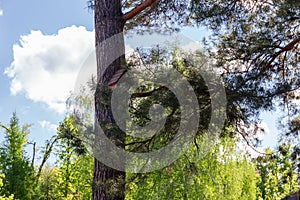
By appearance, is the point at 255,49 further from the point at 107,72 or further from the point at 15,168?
the point at 15,168

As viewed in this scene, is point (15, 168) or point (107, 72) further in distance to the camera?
point (15, 168)

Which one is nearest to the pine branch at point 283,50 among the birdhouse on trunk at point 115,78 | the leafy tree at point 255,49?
the leafy tree at point 255,49

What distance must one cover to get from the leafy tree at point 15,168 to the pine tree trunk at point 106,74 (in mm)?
4487

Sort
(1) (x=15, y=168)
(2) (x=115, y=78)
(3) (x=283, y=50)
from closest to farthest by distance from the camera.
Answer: (2) (x=115, y=78) < (3) (x=283, y=50) < (1) (x=15, y=168)

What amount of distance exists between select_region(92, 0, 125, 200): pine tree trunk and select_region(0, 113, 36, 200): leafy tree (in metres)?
4.49

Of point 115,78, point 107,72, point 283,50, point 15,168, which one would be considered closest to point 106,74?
point 107,72

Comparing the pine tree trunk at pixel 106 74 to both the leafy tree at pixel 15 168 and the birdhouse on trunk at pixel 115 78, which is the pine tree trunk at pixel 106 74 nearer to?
the birdhouse on trunk at pixel 115 78

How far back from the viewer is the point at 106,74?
4023mm

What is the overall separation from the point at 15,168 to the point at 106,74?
4683 millimetres

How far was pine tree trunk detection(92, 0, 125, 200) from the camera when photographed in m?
Answer: 3.62

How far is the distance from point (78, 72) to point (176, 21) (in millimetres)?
1498

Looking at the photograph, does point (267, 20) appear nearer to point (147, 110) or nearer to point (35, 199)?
point (147, 110)

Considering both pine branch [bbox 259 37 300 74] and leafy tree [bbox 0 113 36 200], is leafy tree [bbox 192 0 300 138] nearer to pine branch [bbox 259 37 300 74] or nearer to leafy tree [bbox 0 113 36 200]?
pine branch [bbox 259 37 300 74]

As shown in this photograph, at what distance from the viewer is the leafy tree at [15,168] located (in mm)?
7848
